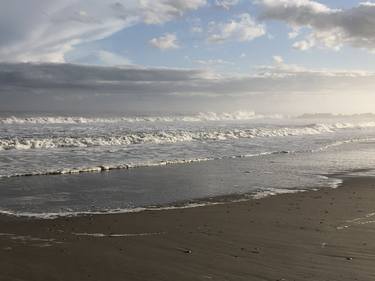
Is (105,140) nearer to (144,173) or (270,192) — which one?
(144,173)

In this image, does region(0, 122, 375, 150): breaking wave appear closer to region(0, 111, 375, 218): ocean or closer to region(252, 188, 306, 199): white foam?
region(0, 111, 375, 218): ocean

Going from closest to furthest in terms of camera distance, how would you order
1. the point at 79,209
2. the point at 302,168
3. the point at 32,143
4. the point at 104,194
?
the point at 79,209 → the point at 104,194 → the point at 302,168 → the point at 32,143

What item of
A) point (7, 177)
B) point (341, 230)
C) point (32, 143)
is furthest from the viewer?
point (32, 143)

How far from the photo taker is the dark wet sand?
566cm

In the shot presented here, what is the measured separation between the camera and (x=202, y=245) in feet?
22.8

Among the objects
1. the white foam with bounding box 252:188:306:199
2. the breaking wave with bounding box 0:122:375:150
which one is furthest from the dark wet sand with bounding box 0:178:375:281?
the breaking wave with bounding box 0:122:375:150

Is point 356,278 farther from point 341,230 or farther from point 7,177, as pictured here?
point 7,177

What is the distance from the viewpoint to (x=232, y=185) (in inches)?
517

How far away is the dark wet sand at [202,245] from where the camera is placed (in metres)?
5.66

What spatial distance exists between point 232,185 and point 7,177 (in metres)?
6.57

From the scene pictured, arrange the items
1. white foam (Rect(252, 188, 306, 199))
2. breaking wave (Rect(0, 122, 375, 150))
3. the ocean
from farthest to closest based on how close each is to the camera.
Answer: breaking wave (Rect(0, 122, 375, 150))
white foam (Rect(252, 188, 306, 199))
the ocean

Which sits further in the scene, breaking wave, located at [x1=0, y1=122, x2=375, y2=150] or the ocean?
breaking wave, located at [x1=0, y1=122, x2=375, y2=150]

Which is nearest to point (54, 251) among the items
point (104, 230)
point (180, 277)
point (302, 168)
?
point (104, 230)

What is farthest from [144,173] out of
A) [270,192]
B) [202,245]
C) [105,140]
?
[105,140]
